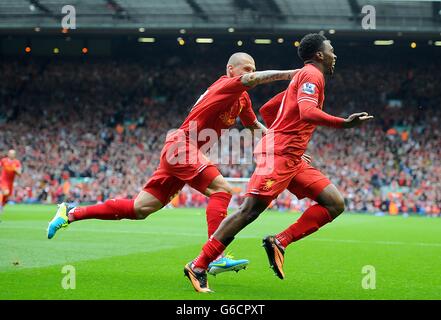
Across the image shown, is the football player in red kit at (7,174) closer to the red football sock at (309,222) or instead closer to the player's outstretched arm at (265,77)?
the red football sock at (309,222)

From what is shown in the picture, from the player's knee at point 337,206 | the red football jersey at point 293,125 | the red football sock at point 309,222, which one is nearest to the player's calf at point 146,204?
the red football jersey at point 293,125

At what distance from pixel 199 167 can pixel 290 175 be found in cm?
96

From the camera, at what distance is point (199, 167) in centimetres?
748

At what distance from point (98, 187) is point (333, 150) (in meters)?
11.3

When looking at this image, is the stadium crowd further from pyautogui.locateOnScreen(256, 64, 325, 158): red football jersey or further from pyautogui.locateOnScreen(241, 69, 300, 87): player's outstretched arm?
pyautogui.locateOnScreen(241, 69, 300, 87): player's outstretched arm

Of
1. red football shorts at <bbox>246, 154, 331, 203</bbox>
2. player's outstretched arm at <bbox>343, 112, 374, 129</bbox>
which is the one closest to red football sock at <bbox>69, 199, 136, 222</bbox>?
red football shorts at <bbox>246, 154, 331, 203</bbox>

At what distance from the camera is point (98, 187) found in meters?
34.9

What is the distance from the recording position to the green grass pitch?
271 inches

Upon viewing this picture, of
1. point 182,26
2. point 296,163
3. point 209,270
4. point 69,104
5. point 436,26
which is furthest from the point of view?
point 69,104

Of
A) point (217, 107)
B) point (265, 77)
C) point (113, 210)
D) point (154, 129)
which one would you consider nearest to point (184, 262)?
point (113, 210)

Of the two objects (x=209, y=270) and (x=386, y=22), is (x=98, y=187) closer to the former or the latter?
(x=386, y=22)

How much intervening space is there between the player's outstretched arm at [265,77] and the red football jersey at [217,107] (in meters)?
0.21

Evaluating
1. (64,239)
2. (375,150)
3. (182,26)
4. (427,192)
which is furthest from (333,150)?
(64,239)

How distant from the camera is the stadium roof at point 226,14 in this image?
30312 millimetres
